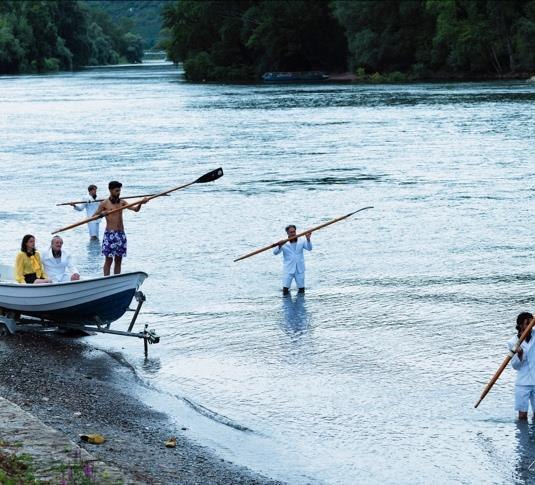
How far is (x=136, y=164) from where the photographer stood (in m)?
45.3

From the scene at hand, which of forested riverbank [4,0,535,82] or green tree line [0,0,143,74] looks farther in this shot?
green tree line [0,0,143,74]

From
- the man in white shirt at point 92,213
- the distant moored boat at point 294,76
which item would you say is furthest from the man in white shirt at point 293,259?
the distant moored boat at point 294,76

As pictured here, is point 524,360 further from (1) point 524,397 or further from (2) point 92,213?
(2) point 92,213

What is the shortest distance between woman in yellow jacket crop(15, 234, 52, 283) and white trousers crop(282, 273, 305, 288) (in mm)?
5055

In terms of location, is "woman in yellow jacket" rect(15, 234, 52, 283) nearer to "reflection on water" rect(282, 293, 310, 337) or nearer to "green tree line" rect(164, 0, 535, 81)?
"reflection on water" rect(282, 293, 310, 337)

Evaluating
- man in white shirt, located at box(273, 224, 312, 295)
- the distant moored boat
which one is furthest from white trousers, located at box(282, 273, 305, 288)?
the distant moored boat

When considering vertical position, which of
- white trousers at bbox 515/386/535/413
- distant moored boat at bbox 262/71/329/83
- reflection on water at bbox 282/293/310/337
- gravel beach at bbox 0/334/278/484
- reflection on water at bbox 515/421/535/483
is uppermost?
distant moored boat at bbox 262/71/329/83

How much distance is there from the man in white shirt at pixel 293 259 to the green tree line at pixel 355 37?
8472cm

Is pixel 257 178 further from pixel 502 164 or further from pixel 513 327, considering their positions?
pixel 513 327

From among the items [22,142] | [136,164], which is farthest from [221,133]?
[136,164]

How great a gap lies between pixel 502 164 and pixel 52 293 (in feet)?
95.1

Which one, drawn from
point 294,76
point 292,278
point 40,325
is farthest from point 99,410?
point 294,76

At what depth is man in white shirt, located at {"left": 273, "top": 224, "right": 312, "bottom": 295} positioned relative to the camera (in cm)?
1991

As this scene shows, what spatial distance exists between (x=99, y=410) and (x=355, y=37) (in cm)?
10862
